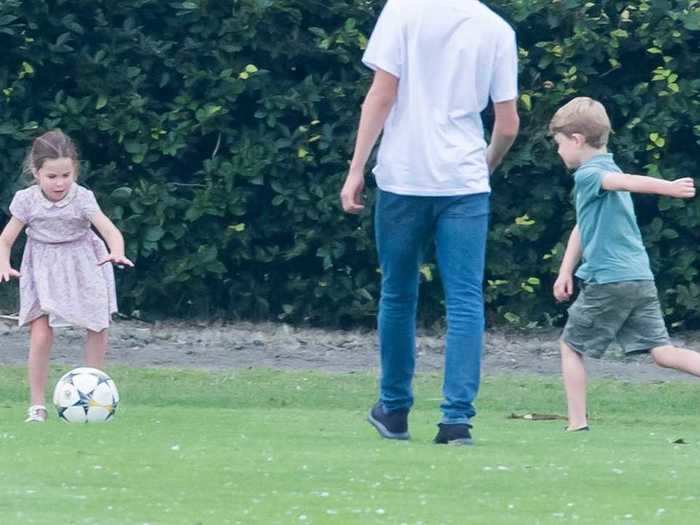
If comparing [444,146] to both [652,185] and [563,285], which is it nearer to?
[652,185]

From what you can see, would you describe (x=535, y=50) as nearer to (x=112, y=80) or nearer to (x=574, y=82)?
(x=574, y=82)

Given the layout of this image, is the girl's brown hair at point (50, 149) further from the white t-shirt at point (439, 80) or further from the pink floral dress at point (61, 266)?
the white t-shirt at point (439, 80)

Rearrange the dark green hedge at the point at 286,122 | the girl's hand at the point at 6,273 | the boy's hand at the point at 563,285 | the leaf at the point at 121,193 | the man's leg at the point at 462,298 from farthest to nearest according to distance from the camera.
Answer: the leaf at the point at 121,193, the dark green hedge at the point at 286,122, the girl's hand at the point at 6,273, the boy's hand at the point at 563,285, the man's leg at the point at 462,298

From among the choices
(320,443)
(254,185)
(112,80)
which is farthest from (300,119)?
(320,443)

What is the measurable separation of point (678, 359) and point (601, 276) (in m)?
0.49

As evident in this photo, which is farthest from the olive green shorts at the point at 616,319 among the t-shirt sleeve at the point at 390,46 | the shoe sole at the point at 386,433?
the t-shirt sleeve at the point at 390,46

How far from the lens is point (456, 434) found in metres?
6.60

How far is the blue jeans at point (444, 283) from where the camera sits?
21.5ft

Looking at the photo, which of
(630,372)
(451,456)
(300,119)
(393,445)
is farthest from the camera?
(300,119)

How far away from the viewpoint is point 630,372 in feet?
34.1

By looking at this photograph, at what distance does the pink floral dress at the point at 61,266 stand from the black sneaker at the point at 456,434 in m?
2.24

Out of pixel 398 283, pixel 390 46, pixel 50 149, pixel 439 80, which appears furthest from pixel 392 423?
pixel 50 149

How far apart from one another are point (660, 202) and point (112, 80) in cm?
348

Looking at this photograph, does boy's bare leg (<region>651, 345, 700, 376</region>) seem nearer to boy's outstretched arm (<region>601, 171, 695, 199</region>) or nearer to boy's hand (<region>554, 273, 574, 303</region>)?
boy's hand (<region>554, 273, 574, 303</region>)
